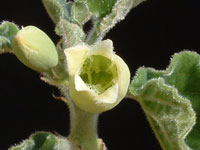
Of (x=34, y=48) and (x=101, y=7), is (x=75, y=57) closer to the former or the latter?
(x=34, y=48)

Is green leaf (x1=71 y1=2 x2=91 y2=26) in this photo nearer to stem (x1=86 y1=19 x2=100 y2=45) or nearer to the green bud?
stem (x1=86 y1=19 x2=100 y2=45)

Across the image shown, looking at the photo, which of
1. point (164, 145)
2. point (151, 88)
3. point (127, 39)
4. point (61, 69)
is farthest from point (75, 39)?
point (127, 39)

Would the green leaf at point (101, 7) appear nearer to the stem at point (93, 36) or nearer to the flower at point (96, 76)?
the stem at point (93, 36)

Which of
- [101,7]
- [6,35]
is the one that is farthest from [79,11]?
[6,35]

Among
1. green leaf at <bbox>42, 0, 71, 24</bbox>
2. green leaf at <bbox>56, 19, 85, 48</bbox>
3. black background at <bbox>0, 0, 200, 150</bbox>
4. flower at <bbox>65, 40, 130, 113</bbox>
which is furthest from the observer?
black background at <bbox>0, 0, 200, 150</bbox>

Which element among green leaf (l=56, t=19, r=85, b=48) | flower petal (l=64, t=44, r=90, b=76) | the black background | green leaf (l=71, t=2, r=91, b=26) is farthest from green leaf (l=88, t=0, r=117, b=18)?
the black background

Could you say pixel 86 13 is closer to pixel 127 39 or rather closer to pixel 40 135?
pixel 40 135

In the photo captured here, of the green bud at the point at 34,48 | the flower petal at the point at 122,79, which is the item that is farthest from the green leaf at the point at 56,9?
the flower petal at the point at 122,79
